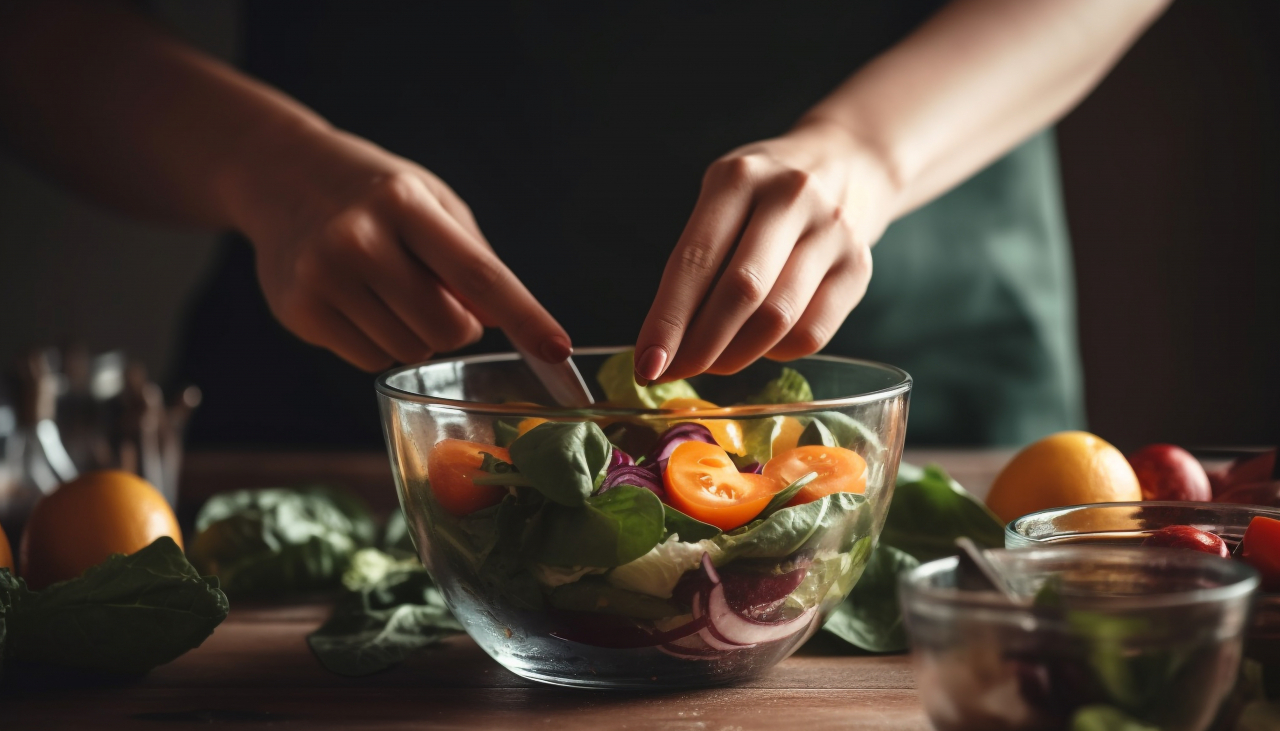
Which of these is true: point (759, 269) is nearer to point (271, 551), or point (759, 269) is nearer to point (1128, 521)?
point (1128, 521)

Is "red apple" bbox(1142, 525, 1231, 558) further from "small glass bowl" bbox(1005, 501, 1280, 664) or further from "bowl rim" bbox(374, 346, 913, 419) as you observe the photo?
"bowl rim" bbox(374, 346, 913, 419)

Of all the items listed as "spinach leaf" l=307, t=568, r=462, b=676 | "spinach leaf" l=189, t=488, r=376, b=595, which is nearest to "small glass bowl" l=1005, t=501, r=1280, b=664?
"spinach leaf" l=307, t=568, r=462, b=676

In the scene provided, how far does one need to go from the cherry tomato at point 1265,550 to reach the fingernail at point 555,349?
1.32 feet

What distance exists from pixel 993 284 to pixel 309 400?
3.43 ft

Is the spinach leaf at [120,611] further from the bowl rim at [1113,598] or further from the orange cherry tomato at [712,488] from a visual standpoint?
the bowl rim at [1113,598]

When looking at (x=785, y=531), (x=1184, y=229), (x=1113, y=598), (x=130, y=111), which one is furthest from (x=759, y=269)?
(x=1184, y=229)

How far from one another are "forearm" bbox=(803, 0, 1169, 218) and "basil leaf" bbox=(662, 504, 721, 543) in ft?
1.91

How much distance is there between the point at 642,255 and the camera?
1.54 m

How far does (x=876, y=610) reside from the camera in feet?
2.39

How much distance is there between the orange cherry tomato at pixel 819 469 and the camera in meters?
0.59

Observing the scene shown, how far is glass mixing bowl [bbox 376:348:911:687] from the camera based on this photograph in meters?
0.55

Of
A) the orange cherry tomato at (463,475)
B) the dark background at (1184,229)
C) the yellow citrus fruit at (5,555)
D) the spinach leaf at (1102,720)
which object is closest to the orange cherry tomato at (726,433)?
the orange cherry tomato at (463,475)

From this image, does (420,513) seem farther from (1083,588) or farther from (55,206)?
(55,206)

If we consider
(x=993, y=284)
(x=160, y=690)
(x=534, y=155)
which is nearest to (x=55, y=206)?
(x=534, y=155)
